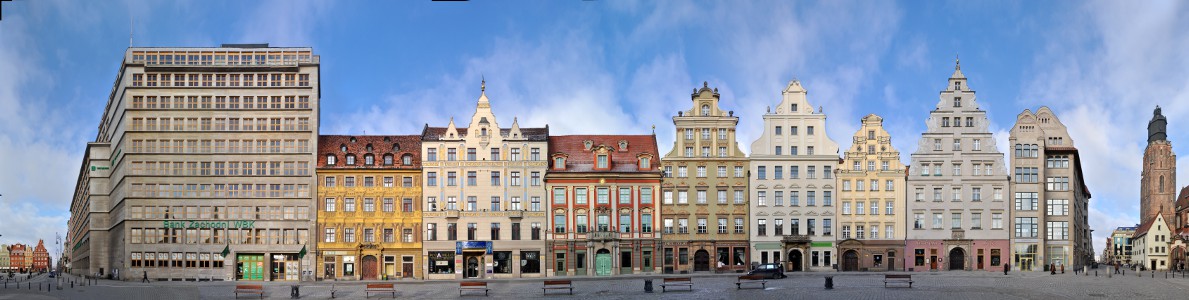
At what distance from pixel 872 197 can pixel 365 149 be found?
4280cm

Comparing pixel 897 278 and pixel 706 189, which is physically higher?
pixel 706 189

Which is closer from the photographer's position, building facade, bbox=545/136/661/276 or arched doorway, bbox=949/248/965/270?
building facade, bbox=545/136/661/276

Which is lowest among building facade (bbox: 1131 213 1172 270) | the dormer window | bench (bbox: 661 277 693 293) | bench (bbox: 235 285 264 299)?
building facade (bbox: 1131 213 1172 270)

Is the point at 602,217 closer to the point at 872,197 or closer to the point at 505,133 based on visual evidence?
the point at 505,133

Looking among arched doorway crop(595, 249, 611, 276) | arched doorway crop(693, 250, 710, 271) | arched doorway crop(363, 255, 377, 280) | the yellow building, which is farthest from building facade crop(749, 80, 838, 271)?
arched doorway crop(363, 255, 377, 280)

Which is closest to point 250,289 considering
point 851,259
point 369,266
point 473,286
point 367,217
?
point 473,286

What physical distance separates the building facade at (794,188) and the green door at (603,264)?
12395mm

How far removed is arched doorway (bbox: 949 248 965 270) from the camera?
92.5 metres

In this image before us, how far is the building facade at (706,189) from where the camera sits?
9181 cm

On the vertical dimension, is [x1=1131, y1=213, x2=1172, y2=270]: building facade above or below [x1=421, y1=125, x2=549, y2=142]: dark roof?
below

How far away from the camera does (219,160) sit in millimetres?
91250

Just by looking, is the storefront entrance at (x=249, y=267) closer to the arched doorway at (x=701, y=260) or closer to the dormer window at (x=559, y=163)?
the dormer window at (x=559, y=163)

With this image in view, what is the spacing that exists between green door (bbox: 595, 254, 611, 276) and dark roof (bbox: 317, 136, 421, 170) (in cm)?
1662

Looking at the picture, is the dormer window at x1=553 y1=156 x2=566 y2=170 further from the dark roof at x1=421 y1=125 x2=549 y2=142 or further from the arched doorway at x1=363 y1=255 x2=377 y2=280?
the arched doorway at x1=363 y1=255 x2=377 y2=280
